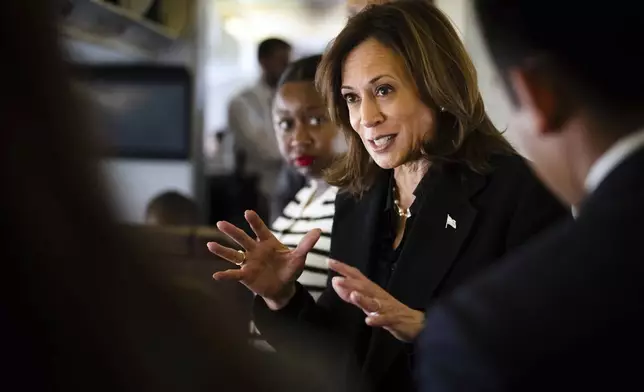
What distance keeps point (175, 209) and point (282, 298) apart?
1233 mm

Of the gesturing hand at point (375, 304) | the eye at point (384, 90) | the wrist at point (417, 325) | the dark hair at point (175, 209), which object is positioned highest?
the eye at point (384, 90)

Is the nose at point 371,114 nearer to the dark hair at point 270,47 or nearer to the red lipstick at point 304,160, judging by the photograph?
the red lipstick at point 304,160

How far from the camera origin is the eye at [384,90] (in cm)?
110

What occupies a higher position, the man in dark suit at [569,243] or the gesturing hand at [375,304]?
the man in dark suit at [569,243]

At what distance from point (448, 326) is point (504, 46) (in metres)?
0.24

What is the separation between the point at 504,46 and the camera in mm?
580

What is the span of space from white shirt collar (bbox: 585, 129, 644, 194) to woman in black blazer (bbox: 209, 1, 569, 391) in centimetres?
50

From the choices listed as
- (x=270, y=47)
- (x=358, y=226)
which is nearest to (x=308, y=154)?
(x=358, y=226)

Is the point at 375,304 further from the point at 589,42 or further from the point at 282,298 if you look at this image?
the point at 589,42

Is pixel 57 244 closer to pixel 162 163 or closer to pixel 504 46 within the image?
pixel 504 46

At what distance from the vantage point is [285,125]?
157cm

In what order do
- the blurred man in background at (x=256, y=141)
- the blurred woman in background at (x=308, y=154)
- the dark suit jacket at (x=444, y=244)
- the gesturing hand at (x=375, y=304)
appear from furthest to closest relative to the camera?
the blurred man in background at (x=256, y=141) < the blurred woman in background at (x=308, y=154) < the dark suit jacket at (x=444, y=244) < the gesturing hand at (x=375, y=304)

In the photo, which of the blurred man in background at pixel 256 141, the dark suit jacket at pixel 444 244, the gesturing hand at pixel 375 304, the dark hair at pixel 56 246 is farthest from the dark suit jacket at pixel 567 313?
the blurred man in background at pixel 256 141

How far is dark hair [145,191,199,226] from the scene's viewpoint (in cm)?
217
